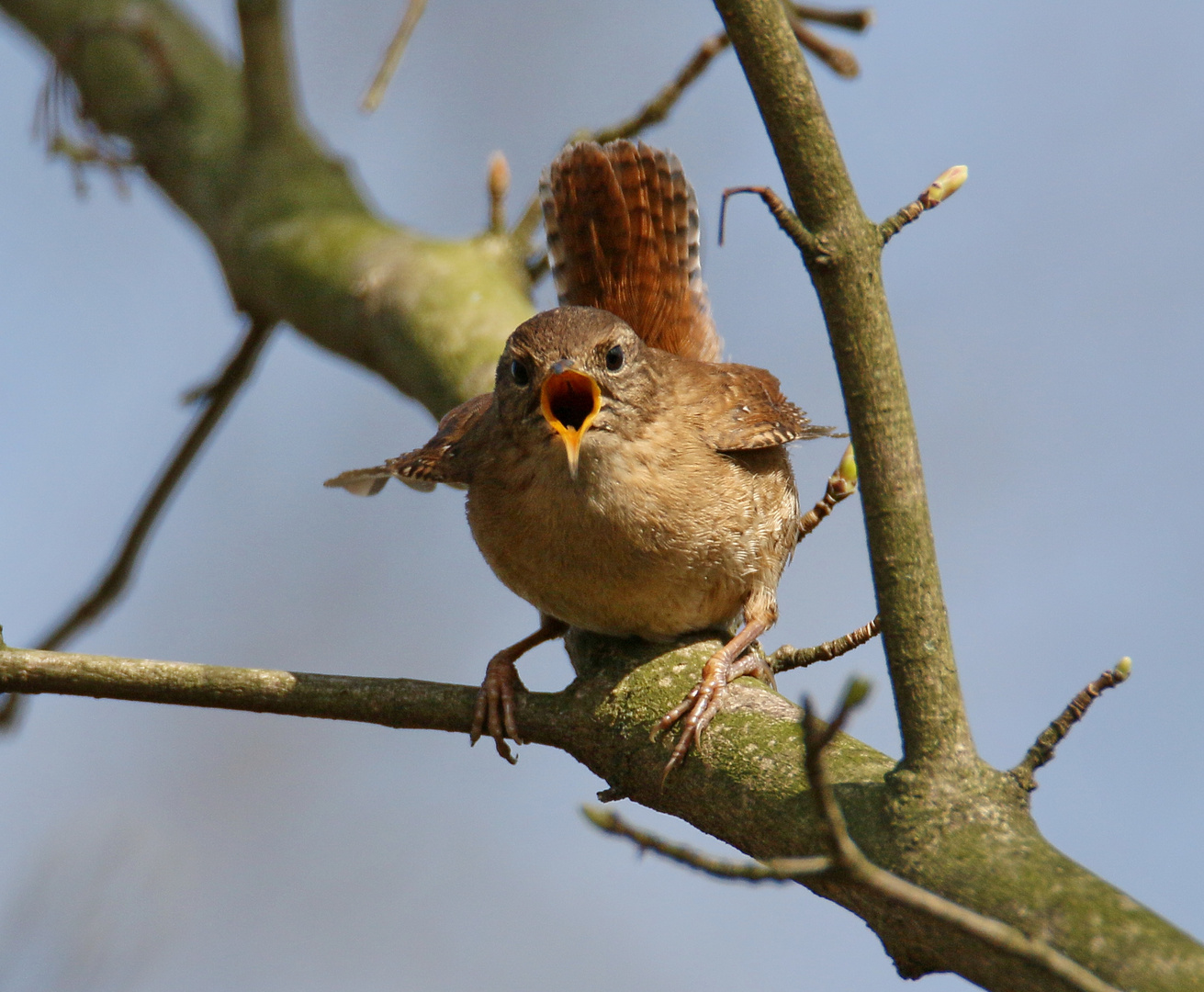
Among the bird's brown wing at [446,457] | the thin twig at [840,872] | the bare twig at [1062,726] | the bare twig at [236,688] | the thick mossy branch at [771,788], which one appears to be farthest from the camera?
the bird's brown wing at [446,457]

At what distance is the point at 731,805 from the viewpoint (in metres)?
2.20

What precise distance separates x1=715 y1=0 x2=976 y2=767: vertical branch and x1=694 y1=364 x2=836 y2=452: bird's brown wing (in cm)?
116

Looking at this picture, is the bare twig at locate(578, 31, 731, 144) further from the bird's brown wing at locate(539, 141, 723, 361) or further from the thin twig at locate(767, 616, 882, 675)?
the thin twig at locate(767, 616, 882, 675)

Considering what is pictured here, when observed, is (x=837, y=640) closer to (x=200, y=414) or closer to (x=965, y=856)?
(x=965, y=856)

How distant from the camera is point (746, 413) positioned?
3.37 meters

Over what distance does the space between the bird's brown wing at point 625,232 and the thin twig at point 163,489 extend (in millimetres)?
1238

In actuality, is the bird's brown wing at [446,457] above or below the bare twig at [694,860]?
above

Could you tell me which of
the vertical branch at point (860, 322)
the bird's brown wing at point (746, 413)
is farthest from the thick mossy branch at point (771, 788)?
the bird's brown wing at point (746, 413)

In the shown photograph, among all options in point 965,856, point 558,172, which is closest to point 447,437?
point 558,172

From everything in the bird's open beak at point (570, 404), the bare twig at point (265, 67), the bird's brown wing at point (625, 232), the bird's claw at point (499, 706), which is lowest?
the bird's claw at point (499, 706)

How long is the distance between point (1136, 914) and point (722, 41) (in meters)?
3.06

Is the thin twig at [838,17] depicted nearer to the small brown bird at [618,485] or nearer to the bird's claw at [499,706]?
the small brown bird at [618,485]

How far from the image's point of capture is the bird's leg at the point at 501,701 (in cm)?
247

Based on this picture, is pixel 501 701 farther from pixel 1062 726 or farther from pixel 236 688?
pixel 1062 726
